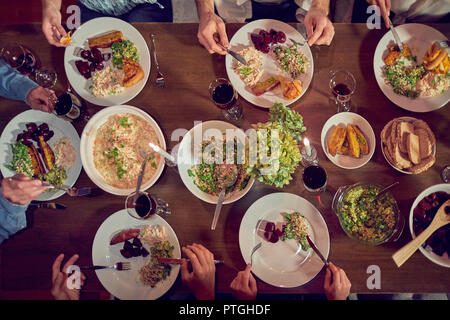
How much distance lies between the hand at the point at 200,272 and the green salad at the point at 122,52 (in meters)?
1.31

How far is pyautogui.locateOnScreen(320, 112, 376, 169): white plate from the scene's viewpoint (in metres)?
1.87

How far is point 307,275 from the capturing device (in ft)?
5.97

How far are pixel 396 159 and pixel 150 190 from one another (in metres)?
1.54

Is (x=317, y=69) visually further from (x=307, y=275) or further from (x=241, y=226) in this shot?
(x=307, y=275)

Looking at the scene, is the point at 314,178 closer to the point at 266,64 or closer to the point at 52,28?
the point at 266,64

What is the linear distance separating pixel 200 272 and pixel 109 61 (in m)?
1.53

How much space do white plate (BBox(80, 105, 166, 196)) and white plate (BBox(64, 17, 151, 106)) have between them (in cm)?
9

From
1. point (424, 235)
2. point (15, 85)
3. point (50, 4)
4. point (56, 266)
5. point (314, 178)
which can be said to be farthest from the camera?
point (50, 4)

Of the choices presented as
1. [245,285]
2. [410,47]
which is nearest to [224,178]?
[245,285]

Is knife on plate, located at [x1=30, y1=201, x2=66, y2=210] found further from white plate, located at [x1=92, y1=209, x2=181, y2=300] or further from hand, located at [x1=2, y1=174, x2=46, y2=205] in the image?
white plate, located at [x1=92, y1=209, x2=181, y2=300]

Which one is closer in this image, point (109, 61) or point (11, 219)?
point (11, 219)

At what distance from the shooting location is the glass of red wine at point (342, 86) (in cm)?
194

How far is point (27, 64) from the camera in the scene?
210 centimetres

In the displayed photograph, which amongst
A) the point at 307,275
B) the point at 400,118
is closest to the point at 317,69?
the point at 400,118
